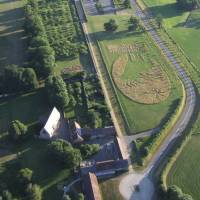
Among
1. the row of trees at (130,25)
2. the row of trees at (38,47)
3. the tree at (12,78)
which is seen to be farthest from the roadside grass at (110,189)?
the row of trees at (130,25)

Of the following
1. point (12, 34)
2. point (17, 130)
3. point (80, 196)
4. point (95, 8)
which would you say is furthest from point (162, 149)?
point (95, 8)

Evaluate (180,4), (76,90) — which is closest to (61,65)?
(76,90)

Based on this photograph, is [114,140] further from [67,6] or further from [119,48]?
[67,6]

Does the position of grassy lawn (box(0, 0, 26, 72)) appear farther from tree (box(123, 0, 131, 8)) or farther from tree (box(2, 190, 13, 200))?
tree (box(2, 190, 13, 200))

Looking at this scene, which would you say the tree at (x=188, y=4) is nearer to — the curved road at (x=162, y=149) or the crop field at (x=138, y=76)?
the crop field at (x=138, y=76)

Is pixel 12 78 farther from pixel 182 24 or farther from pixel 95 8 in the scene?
pixel 182 24

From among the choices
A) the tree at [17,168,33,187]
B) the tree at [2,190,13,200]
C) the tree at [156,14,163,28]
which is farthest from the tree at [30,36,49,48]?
the tree at [2,190,13,200]
